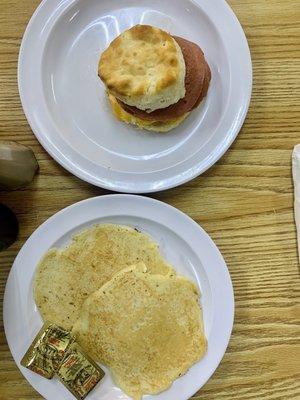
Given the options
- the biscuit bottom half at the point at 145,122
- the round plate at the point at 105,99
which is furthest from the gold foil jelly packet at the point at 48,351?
the biscuit bottom half at the point at 145,122

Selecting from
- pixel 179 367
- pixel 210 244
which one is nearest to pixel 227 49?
pixel 210 244

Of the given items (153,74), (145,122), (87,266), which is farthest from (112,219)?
(153,74)

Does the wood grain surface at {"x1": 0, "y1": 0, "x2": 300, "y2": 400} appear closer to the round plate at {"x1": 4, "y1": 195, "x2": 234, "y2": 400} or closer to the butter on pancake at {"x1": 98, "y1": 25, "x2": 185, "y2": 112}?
the round plate at {"x1": 4, "y1": 195, "x2": 234, "y2": 400}

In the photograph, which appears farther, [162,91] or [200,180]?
[200,180]

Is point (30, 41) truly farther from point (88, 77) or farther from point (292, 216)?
point (292, 216)

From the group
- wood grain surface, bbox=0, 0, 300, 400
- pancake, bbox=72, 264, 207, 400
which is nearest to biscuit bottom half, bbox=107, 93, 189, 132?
wood grain surface, bbox=0, 0, 300, 400

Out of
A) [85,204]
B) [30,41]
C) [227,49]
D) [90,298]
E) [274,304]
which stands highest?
[30,41]
